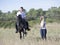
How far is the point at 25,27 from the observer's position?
1797 centimetres

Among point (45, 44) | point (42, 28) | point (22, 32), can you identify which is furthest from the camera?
point (22, 32)

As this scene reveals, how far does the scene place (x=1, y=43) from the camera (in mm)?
12109

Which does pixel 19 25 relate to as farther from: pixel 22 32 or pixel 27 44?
pixel 27 44

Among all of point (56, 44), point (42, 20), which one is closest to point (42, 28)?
point (42, 20)

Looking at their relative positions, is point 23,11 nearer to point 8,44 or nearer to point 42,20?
point 42,20

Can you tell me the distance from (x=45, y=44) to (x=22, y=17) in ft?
20.5

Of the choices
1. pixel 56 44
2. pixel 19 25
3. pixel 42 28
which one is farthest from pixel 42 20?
pixel 56 44

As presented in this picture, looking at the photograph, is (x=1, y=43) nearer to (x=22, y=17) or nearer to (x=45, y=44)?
(x=45, y=44)

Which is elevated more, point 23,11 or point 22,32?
point 23,11

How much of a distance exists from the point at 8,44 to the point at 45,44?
157 centimetres

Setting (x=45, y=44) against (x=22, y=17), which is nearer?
(x=45, y=44)

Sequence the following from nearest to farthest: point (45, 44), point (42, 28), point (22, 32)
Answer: point (45, 44)
point (42, 28)
point (22, 32)

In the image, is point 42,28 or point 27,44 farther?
point 42,28

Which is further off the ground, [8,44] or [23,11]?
[23,11]
